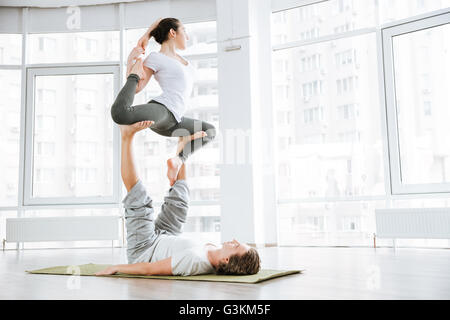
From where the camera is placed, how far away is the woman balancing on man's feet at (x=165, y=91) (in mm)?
2533

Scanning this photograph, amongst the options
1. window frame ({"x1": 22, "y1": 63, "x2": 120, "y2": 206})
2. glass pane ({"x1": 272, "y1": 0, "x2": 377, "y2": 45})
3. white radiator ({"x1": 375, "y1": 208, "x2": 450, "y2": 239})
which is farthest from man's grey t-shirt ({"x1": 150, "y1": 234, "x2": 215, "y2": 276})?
glass pane ({"x1": 272, "y1": 0, "x2": 377, "y2": 45})

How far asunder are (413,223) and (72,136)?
4310 millimetres

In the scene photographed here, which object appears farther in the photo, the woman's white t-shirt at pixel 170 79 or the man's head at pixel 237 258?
the woman's white t-shirt at pixel 170 79

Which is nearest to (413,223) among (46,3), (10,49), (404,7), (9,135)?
(404,7)

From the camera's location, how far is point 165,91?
2748 millimetres

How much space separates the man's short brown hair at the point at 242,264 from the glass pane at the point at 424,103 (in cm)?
328

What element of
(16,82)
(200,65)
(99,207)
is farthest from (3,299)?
(16,82)

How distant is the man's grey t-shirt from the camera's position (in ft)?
8.43

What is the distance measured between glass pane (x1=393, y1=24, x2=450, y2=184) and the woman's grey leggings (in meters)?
3.15

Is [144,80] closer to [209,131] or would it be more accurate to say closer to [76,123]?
[209,131]

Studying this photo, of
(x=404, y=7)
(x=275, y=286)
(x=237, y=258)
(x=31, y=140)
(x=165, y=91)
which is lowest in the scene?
(x=275, y=286)

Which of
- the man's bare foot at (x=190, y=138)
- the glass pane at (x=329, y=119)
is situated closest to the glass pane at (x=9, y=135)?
the glass pane at (x=329, y=119)

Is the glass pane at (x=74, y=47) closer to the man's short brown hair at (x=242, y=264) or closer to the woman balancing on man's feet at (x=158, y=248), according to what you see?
the woman balancing on man's feet at (x=158, y=248)
